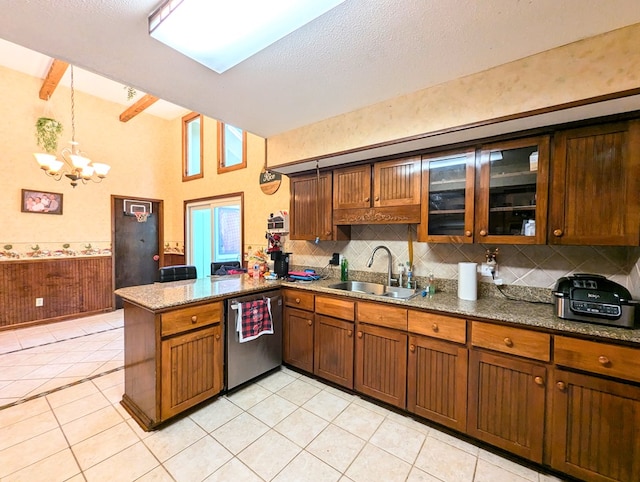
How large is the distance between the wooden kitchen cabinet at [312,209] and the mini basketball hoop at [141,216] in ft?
12.0

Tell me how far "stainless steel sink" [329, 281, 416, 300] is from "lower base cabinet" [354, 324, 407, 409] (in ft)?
1.19

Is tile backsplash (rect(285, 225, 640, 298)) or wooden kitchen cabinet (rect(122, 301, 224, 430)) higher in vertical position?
tile backsplash (rect(285, 225, 640, 298))

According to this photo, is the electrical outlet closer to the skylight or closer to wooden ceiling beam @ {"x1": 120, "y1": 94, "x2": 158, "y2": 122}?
the skylight

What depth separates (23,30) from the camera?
1.39 metres

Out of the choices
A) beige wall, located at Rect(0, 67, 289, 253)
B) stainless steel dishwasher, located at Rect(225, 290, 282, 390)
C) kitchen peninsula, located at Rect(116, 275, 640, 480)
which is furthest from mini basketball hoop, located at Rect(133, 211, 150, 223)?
stainless steel dishwasher, located at Rect(225, 290, 282, 390)

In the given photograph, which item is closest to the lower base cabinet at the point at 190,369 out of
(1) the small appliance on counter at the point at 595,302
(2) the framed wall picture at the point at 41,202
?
(1) the small appliance on counter at the point at 595,302

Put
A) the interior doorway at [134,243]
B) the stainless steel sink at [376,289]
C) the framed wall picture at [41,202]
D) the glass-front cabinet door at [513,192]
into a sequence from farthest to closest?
the interior doorway at [134,243]
the framed wall picture at [41,202]
the stainless steel sink at [376,289]
the glass-front cabinet door at [513,192]

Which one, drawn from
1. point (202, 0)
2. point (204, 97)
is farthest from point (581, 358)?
point (204, 97)

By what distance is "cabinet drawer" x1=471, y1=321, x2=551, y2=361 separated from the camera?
5.22 ft

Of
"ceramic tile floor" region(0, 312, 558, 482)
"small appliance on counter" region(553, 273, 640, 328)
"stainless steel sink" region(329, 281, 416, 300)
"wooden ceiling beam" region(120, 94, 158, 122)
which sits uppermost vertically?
"wooden ceiling beam" region(120, 94, 158, 122)

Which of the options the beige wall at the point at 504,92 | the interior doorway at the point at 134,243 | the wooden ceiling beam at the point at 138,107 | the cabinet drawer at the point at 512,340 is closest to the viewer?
the beige wall at the point at 504,92

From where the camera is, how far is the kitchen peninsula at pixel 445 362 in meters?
1.47

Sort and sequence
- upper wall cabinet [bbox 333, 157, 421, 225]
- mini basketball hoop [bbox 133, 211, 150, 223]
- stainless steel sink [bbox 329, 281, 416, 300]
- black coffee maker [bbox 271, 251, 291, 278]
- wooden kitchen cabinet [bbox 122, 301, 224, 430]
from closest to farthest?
wooden kitchen cabinet [bbox 122, 301, 224, 430]
upper wall cabinet [bbox 333, 157, 421, 225]
stainless steel sink [bbox 329, 281, 416, 300]
black coffee maker [bbox 271, 251, 291, 278]
mini basketball hoop [bbox 133, 211, 150, 223]

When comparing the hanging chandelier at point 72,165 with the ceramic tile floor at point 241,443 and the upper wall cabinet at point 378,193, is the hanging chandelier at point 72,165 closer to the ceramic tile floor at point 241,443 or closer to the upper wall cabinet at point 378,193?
the ceramic tile floor at point 241,443
